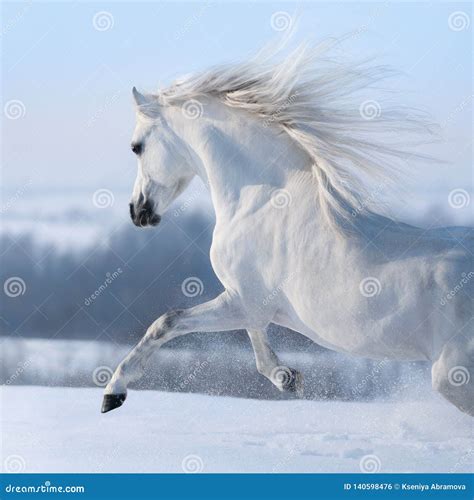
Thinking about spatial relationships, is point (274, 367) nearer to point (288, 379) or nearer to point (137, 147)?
point (288, 379)

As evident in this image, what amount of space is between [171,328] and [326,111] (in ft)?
4.50

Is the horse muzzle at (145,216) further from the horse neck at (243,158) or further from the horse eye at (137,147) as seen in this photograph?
the horse neck at (243,158)

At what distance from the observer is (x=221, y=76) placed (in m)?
5.52

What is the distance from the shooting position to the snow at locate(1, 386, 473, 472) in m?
5.81

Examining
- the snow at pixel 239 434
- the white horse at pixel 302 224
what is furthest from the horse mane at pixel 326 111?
the snow at pixel 239 434

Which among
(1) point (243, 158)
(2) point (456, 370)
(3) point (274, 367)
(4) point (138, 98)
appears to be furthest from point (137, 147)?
(2) point (456, 370)

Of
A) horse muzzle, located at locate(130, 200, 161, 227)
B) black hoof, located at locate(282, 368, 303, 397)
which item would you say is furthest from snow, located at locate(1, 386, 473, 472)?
horse muzzle, located at locate(130, 200, 161, 227)

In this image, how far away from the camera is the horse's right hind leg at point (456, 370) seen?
15.6 feet

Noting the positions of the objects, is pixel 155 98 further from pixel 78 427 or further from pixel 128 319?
pixel 128 319

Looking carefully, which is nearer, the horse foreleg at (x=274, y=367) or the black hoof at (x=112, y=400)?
the black hoof at (x=112, y=400)

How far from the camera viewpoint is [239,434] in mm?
6277

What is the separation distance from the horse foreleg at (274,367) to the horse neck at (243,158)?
73 centimetres

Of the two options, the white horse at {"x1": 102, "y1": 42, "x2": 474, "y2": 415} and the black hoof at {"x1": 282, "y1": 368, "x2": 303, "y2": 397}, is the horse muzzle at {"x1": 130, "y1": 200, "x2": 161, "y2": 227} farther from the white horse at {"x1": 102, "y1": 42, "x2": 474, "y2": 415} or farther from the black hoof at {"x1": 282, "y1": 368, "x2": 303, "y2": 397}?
the black hoof at {"x1": 282, "y1": 368, "x2": 303, "y2": 397}

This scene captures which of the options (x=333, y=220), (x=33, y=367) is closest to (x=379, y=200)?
(x=333, y=220)
